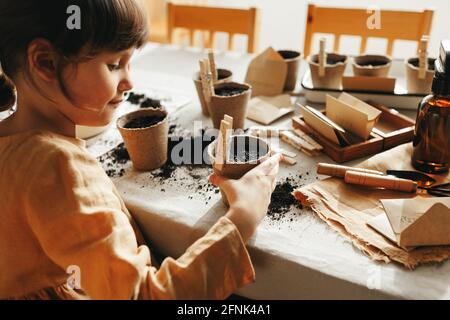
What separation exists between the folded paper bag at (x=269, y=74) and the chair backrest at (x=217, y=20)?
2.08ft

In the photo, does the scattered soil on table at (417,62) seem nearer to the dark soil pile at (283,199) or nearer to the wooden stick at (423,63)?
the wooden stick at (423,63)

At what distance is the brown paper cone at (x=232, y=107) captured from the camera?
3.49ft

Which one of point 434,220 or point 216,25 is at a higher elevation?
point 216,25

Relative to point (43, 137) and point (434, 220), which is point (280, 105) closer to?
point (434, 220)

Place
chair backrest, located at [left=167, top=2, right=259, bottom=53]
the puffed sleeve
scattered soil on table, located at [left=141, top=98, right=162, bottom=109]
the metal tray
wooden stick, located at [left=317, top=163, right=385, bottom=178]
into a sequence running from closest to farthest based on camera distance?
the puffed sleeve → wooden stick, located at [left=317, top=163, right=385, bottom=178] → the metal tray → scattered soil on table, located at [left=141, top=98, right=162, bottom=109] → chair backrest, located at [left=167, top=2, right=259, bottom=53]

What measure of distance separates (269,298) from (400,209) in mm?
291

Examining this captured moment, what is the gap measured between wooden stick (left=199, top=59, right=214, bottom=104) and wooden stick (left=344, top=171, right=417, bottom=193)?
437 millimetres

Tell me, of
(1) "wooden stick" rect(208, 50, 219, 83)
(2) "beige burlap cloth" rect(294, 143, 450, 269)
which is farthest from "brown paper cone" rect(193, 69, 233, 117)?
(2) "beige burlap cloth" rect(294, 143, 450, 269)

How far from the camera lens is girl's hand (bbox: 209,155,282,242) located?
0.71 m

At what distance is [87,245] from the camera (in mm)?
621

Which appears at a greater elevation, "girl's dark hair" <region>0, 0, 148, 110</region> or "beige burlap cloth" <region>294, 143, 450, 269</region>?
"girl's dark hair" <region>0, 0, 148, 110</region>

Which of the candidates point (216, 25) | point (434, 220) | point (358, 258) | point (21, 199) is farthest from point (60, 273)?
point (216, 25)

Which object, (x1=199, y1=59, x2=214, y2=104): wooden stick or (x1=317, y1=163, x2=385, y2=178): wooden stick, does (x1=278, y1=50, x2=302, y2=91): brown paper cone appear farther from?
(x1=317, y1=163, x2=385, y2=178): wooden stick
